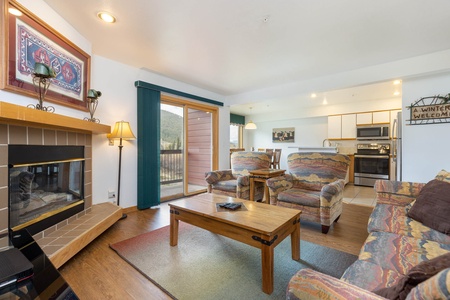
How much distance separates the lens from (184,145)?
4391 millimetres

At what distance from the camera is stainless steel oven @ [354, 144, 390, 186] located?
5.28 m

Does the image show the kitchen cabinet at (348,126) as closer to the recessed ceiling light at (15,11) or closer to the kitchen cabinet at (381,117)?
the kitchen cabinet at (381,117)

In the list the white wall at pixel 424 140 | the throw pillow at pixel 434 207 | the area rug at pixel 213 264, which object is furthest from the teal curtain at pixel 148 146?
the white wall at pixel 424 140

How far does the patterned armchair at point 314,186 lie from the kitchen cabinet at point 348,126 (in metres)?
3.59

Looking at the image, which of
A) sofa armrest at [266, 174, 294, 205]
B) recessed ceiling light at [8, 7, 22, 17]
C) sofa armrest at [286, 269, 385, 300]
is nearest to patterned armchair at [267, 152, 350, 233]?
sofa armrest at [266, 174, 294, 205]

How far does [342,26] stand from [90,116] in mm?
3267

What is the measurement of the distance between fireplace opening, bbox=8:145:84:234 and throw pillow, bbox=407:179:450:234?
331cm

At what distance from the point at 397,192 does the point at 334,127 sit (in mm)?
4494

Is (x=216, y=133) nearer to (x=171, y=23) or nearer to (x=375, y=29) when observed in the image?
(x=171, y=23)

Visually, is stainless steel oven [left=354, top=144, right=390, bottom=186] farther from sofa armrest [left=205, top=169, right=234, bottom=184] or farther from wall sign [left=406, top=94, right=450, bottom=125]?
sofa armrest [left=205, top=169, right=234, bottom=184]

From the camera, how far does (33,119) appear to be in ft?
5.32

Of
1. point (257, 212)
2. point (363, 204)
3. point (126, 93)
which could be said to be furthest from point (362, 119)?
point (126, 93)

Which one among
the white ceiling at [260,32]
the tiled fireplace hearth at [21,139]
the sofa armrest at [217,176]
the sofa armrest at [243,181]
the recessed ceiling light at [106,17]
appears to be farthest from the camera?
the sofa armrest at [217,176]

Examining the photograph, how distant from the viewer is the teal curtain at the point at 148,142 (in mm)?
3541
